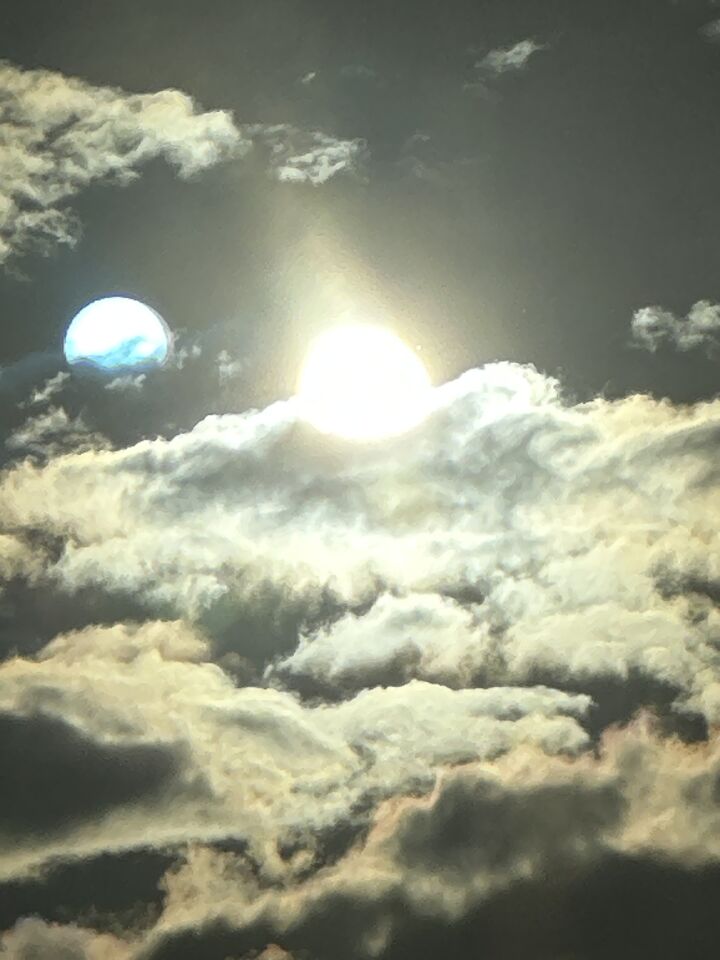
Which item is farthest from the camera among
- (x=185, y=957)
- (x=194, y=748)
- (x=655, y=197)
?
(x=655, y=197)

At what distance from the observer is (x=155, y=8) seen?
5664 millimetres

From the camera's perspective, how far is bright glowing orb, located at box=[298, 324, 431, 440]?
5.31m

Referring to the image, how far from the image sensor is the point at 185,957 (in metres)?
4.68

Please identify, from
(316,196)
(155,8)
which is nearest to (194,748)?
(316,196)

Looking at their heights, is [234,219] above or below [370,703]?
above

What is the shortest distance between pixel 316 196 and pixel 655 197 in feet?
5.79

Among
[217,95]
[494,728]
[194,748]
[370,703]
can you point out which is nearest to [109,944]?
[194,748]

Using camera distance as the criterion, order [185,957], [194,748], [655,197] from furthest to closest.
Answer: [655,197], [194,748], [185,957]

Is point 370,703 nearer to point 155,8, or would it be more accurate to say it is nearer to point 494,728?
point 494,728

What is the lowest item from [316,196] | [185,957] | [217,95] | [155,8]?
[185,957]

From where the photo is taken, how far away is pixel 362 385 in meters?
5.36

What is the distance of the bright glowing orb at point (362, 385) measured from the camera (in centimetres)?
531

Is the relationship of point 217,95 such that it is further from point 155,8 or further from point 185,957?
point 185,957

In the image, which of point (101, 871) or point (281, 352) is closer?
point (101, 871)
